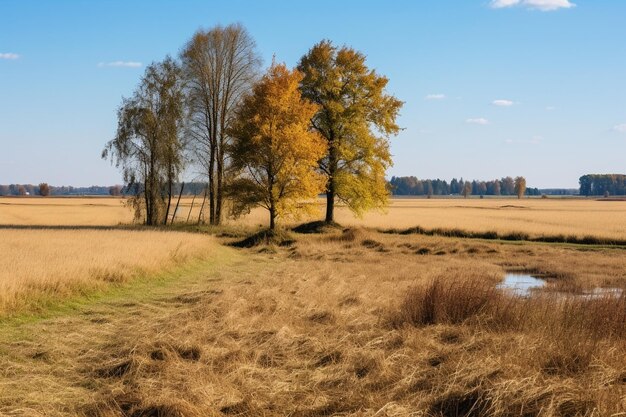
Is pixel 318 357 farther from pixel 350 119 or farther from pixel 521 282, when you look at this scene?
pixel 350 119

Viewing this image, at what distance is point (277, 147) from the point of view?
3725 centimetres

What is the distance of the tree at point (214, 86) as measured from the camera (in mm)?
42500

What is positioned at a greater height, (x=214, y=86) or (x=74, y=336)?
(x=214, y=86)

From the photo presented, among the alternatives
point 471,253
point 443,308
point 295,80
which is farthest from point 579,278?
point 295,80

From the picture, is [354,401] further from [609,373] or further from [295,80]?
[295,80]

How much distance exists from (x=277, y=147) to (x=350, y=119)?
26.4ft

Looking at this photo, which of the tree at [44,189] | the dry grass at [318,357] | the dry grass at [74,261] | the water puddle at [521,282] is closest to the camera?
the dry grass at [318,357]

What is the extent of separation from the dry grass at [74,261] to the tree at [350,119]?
15763 millimetres

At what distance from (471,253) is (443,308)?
19494 mm

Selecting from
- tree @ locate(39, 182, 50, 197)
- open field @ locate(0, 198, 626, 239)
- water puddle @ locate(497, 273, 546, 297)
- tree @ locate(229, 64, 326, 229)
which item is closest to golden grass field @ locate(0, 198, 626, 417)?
water puddle @ locate(497, 273, 546, 297)

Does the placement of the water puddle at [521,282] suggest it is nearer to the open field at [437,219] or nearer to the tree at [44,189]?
the open field at [437,219]

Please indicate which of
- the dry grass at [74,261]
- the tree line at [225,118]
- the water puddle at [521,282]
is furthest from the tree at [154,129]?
the water puddle at [521,282]

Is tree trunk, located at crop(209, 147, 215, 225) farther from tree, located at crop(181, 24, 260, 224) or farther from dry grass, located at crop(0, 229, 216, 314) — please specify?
dry grass, located at crop(0, 229, 216, 314)

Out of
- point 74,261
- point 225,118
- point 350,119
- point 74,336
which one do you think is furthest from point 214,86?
point 74,336
